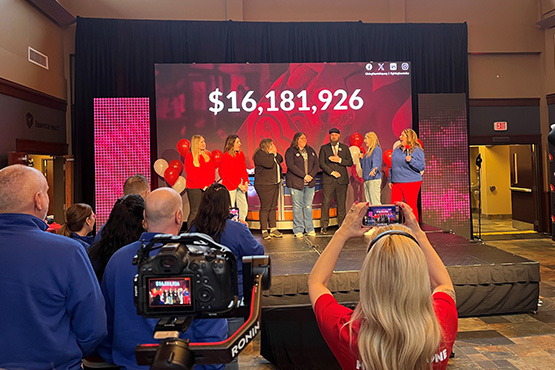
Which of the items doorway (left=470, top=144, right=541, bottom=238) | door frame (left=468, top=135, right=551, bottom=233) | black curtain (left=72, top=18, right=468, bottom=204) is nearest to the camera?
black curtain (left=72, top=18, right=468, bottom=204)

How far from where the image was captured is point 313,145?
8180 mm

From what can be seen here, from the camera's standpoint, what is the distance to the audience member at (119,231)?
2098 millimetres

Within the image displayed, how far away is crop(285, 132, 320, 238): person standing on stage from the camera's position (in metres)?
6.63

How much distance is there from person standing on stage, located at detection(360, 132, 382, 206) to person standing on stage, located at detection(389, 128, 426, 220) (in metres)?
0.42

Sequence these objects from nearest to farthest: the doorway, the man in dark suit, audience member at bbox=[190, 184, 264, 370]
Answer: audience member at bbox=[190, 184, 264, 370], the man in dark suit, the doorway

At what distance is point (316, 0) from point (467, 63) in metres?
2.85

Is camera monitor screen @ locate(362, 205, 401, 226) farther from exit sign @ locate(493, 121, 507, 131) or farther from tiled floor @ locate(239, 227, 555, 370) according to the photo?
exit sign @ locate(493, 121, 507, 131)

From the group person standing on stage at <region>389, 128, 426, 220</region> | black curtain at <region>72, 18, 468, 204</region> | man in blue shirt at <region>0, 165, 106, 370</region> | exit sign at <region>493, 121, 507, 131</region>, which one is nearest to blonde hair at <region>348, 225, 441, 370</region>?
man in blue shirt at <region>0, 165, 106, 370</region>

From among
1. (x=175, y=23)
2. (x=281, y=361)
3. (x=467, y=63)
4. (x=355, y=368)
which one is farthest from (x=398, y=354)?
(x=467, y=63)

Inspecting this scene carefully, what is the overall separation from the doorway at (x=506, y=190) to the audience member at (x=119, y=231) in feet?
20.5

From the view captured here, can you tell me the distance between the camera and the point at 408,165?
6289mm

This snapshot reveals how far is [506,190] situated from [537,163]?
2742 millimetres

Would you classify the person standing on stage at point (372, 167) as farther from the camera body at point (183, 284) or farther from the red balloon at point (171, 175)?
the camera body at point (183, 284)

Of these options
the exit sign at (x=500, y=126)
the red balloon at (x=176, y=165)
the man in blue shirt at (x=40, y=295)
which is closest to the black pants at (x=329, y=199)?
the red balloon at (x=176, y=165)
